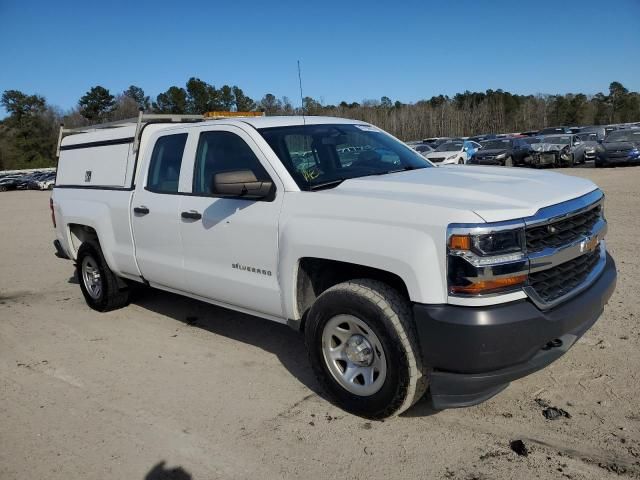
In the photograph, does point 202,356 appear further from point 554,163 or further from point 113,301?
point 554,163

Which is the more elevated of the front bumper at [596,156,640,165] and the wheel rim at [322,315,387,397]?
the wheel rim at [322,315,387,397]

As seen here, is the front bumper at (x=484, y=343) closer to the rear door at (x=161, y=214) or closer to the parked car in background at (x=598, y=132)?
the rear door at (x=161, y=214)

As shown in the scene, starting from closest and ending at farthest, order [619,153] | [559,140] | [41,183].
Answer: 1. [619,153]
2. [559,140]
3. [41,183]

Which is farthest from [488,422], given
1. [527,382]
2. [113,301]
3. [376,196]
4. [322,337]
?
[113,301]

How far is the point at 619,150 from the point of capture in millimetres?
22219

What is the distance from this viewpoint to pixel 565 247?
126 inches

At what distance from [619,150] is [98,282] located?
72.4ft

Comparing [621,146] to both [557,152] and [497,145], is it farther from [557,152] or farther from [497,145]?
[497,145]

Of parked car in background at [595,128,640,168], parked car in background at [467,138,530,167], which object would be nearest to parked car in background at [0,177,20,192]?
parked car in background at [467,138,530,167]

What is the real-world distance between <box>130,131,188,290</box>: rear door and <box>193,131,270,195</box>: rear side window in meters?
0.26

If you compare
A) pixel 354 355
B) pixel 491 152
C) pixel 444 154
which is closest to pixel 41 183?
pixel 444 154

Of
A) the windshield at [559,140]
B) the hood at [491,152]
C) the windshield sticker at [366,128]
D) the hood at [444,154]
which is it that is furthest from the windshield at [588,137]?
the windshield sticker at [366,128]

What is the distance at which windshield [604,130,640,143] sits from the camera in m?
22.9

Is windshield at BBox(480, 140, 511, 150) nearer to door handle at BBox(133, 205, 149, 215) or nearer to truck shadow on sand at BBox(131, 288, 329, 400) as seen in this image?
truck shadow on sand at BBox(131, 288, 329, 400)
